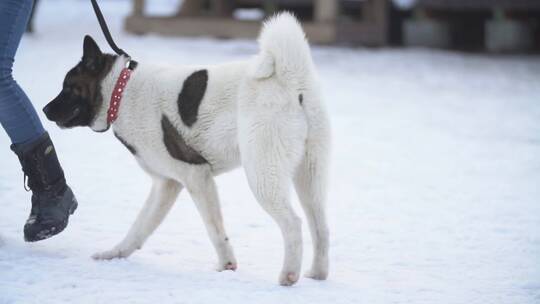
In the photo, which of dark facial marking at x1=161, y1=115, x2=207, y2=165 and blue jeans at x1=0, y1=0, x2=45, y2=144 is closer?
blue jeans at x1=0, y1=0, x2=45, y2=144

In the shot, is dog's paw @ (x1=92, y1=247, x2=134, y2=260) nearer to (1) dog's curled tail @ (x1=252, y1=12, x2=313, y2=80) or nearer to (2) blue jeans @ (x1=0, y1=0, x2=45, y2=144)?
(2) blue jeans @ (x1=0, y1=0, x2=45, y2=144)

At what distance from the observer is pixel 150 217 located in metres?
3.73

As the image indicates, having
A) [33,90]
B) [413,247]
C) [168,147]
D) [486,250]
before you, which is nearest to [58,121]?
[168,147]

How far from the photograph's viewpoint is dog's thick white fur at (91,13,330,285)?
10.7 ft

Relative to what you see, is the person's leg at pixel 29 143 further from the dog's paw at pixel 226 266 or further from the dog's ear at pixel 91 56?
the dog's paw at pixel 226 266

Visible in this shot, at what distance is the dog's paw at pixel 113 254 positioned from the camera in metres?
3.61

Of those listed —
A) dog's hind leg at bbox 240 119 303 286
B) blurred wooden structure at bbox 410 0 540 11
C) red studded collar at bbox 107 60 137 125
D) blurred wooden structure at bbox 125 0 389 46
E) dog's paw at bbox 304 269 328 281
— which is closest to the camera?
dog's hind leg at bbox 240 119 303 286

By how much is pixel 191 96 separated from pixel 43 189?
854 mm

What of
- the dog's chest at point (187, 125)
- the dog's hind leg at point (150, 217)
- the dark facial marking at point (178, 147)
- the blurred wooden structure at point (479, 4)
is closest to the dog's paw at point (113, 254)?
the dog's hind leg at point (150, 217)

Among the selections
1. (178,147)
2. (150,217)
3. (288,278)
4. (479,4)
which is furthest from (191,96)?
(479,4)

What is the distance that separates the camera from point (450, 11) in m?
14.2

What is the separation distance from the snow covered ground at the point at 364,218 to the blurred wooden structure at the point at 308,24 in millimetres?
2757

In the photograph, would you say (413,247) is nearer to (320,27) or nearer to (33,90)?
(33,90)

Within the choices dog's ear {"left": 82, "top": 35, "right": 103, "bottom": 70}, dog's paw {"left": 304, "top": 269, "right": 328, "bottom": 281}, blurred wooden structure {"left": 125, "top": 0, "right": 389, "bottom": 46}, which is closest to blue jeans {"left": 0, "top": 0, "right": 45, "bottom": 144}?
dog's ear {"left": 82, "top": 35, "right": 103, "bottom": 70}
